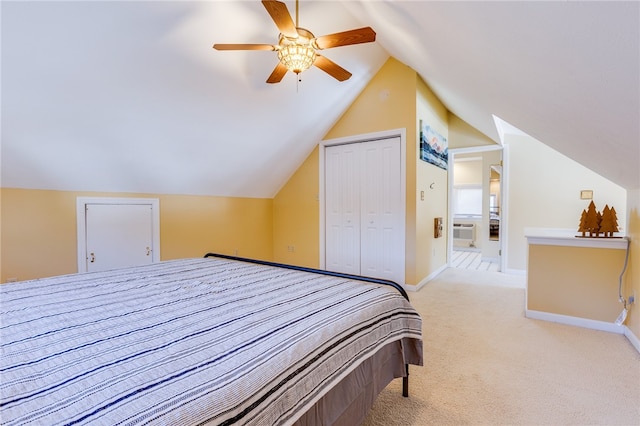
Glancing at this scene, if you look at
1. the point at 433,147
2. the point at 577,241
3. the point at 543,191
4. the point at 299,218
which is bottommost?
the point at 577,241

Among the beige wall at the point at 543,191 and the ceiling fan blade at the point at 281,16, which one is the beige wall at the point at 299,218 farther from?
the beige wall at the point at 543,191

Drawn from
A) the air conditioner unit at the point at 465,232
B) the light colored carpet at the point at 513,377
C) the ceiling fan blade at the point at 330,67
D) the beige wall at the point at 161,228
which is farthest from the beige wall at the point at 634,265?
the air conditioner unit at the point at 465,232

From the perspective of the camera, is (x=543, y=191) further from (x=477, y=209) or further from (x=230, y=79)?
(x=230, y=79)

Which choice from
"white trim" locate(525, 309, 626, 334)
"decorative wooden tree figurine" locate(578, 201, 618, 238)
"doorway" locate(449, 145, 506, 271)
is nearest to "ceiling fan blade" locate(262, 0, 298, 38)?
"decorative wooden tree figurine" locate(578, 201, 618, 238)

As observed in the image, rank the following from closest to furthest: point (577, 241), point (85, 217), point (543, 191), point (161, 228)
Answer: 1. point (577, 241)
2. point (85, 217)
3. point (161, 228)
4. point (543, 191)

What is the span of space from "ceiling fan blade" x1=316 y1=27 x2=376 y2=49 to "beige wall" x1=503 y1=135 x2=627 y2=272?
3.77m

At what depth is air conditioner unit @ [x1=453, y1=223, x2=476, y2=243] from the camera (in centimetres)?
753

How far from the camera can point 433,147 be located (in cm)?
435

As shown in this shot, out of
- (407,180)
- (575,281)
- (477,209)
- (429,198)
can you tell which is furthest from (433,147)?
(477,209)

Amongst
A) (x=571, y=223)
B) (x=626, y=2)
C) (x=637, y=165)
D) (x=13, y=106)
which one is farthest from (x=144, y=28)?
(x=571, y=223)

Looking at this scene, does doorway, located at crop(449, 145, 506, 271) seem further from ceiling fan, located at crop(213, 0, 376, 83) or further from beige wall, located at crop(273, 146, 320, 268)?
ceiling fan, located at crop(213, 0, 376, 83)

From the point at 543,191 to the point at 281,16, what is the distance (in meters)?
4.64

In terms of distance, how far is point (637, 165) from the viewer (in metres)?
1.83

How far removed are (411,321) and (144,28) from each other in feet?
9.03
